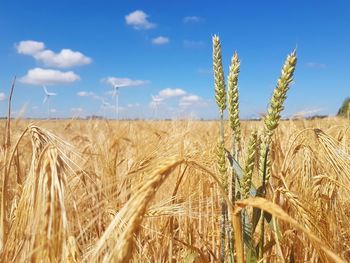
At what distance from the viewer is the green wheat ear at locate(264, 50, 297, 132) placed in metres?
0.85

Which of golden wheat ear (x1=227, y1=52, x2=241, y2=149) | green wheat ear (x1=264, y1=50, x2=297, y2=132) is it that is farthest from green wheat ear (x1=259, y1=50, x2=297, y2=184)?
golden wheat ear (x1=227, y1=52, x2=241, y2=149)

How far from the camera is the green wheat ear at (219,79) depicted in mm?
988

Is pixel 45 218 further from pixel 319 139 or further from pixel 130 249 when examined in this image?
pixel 319 139

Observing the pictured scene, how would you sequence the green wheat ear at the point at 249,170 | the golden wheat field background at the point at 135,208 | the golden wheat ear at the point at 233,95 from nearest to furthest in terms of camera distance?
the golden wheat field background at the point at 135,208
the green wheat ear at the point at 249,170
the golden wheat ear at the point at 233,95

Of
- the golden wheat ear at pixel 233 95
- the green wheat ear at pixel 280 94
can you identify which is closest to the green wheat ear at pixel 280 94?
the green wheat ear at pixel 280 94

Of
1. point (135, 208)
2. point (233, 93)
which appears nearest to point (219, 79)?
point (233, 93)

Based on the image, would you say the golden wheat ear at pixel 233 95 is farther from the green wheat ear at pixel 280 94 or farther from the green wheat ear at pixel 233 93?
the green wheat ear at pixel 280 94

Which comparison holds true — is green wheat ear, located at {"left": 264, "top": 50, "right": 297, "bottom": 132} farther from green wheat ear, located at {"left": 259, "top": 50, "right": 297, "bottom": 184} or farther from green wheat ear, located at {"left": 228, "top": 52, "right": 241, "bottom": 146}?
green wheat ear, located at {"left": 228, "top": 52, "right": 241, "bottom": 146}

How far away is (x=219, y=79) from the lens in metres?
0.99

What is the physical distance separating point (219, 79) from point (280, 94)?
0.19 meters

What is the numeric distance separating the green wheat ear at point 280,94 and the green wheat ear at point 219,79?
0.16m

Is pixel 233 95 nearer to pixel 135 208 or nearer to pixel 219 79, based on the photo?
pixel 219 79

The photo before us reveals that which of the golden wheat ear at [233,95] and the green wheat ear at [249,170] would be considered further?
the golden wheat ear at [233,95]

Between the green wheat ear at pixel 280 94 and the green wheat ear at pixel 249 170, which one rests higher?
the green wheat ear at pixel 280 94
